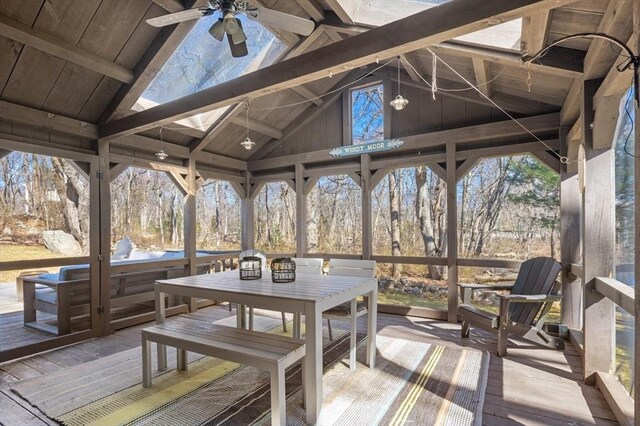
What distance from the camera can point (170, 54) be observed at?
3588 millimetres

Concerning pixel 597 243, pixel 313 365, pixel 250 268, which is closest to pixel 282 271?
pixel 250 268

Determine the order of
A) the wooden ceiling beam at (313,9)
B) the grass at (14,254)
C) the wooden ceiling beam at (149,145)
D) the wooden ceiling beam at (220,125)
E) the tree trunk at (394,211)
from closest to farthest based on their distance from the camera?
the wooden ceiling beam at (313,9)
the wooden ceiling beam at (149,145)
the wooden ceiling beam at (220,125)
the grass at (14,254)
the tree trunk at (394,211)

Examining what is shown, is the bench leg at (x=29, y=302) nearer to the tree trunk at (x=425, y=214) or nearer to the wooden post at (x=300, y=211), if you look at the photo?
the wooden post at (x=300, y=211)

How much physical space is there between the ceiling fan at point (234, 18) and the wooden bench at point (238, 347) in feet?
7.24

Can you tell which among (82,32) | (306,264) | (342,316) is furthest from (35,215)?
(342,316)

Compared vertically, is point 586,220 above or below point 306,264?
above

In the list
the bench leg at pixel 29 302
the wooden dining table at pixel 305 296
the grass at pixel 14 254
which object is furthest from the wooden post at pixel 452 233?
the grass at pixel 14 254

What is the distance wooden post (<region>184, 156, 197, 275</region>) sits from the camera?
5.20m

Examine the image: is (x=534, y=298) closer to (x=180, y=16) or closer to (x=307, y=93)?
(x=180, y=16)

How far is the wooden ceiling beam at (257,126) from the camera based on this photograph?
5.19m

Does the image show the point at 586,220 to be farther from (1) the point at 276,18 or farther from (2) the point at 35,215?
(2) the point at 35,215

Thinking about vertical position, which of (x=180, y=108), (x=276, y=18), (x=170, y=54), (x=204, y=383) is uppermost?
(x=170, y=54)

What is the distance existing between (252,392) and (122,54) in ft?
12.2

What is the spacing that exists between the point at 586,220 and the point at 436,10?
215cm
